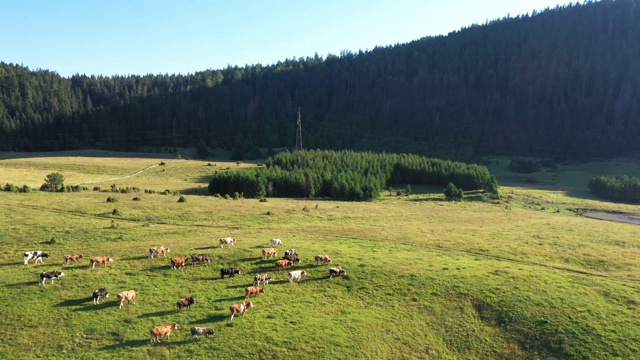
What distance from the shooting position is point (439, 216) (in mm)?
76125

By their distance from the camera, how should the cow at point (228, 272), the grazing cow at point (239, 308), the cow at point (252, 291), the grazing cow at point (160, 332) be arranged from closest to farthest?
the grazing cow at point (160, 332) → the grazing cow at point (239, 308) → the cow at point (252, 291) → the cow at point (228, 272)

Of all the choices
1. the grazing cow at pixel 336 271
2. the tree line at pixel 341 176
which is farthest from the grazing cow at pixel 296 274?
the tree line at pixel 341 176

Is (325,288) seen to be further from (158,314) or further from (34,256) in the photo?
(34,256)

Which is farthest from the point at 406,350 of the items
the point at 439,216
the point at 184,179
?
the point at 184,179

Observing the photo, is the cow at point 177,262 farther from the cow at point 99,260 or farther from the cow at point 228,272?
the cow at point 99,260

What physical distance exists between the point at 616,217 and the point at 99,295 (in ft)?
311

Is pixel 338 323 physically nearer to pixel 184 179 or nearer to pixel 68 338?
pixel 68 338

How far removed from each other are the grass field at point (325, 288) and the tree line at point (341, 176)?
107 feet

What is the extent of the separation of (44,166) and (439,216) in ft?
416

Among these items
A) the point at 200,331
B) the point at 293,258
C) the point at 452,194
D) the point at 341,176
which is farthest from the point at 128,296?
the point at 452,194

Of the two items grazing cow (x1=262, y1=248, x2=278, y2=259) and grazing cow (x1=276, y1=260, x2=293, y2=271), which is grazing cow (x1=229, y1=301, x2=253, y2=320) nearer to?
grazing cow (x1=276, y1=260, x2=293, y2=271)

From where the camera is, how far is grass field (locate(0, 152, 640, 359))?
29.2 metres

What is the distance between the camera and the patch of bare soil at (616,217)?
80.9m

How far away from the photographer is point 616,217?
84.8 meters
